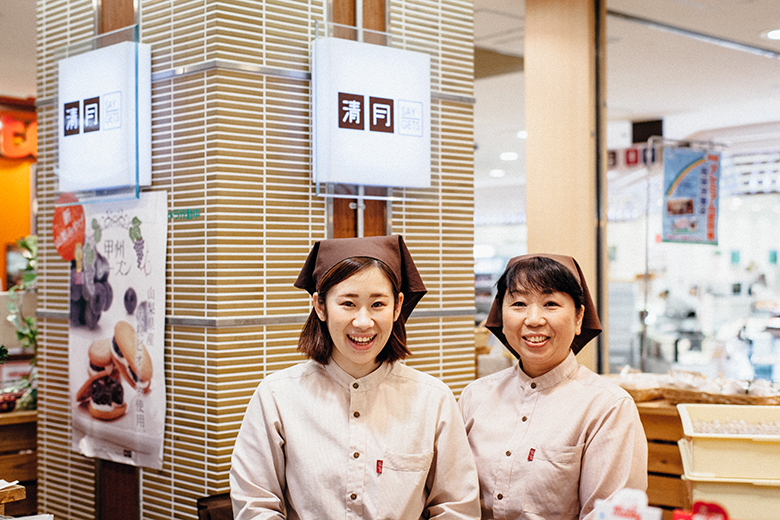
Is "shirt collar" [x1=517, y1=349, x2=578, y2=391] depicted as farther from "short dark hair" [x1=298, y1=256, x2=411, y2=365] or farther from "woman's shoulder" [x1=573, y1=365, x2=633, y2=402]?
"short dark hair" [x1=298, y1=256, x2=411, y2=365]

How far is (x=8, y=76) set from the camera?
743cm

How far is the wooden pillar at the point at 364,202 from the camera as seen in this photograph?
10.8 ft

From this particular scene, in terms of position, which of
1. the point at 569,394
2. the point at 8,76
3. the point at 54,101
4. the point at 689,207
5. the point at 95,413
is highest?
the point at 8,76

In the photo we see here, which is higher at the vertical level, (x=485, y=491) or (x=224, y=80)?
(x=224, y=80)

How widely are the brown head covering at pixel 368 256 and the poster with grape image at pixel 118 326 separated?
129cm

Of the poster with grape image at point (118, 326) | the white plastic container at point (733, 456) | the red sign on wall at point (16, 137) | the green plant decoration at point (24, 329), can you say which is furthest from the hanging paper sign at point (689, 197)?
the red sign on wall at point (16, 137)

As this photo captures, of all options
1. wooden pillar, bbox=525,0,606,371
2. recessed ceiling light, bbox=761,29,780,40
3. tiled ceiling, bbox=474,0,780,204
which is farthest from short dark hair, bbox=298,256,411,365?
recessed ceiling light, bbox=761,29,780,40

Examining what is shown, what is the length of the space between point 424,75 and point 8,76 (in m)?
5.84

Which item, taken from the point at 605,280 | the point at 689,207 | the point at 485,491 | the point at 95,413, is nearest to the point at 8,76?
the point at 95,413

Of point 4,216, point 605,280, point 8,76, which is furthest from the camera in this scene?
point 4,216

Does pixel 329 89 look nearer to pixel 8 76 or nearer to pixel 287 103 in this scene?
pixel 287 103

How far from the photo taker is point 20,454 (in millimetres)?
4008

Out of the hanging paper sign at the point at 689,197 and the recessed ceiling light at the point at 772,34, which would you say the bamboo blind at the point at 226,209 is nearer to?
the hanging paper sign at the point at 689,197

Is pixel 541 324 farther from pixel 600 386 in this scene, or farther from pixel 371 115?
pixel 371 115
